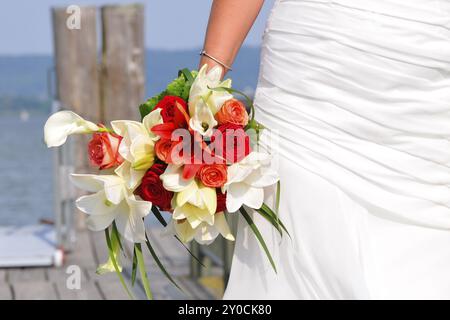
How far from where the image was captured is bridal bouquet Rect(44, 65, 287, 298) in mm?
2250

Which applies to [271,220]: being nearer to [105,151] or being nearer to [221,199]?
[221,199]

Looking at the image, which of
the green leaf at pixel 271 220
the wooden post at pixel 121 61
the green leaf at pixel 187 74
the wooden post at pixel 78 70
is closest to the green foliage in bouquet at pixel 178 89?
the green leaf at pixel 187 74

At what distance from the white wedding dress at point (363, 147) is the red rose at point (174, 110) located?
0.80 feet

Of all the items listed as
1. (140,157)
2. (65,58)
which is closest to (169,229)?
(140,157)

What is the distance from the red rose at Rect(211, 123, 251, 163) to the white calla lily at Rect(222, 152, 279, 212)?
16mm

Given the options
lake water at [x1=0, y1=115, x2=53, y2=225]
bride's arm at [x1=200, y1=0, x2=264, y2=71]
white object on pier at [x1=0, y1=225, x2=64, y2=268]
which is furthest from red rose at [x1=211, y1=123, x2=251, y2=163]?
lake water at [x1=0, y1=115, x2=53, y2=225]

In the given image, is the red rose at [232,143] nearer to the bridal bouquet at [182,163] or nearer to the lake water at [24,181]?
the bridal bouquet at [182,163]

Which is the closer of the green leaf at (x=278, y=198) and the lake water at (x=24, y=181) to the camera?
the green leaf at (x=278, y=198)

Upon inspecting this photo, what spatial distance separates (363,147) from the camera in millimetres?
2301

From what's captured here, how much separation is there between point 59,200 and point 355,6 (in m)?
4.58

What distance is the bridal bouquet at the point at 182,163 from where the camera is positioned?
88.6 inches

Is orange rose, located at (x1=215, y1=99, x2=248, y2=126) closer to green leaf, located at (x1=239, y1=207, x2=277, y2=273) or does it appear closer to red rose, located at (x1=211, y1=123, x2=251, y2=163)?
red rose, located at (x1=211, y1=123, x2=251, y2=163)

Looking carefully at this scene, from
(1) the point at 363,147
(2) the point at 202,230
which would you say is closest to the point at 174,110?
(2) the point at 202,230
